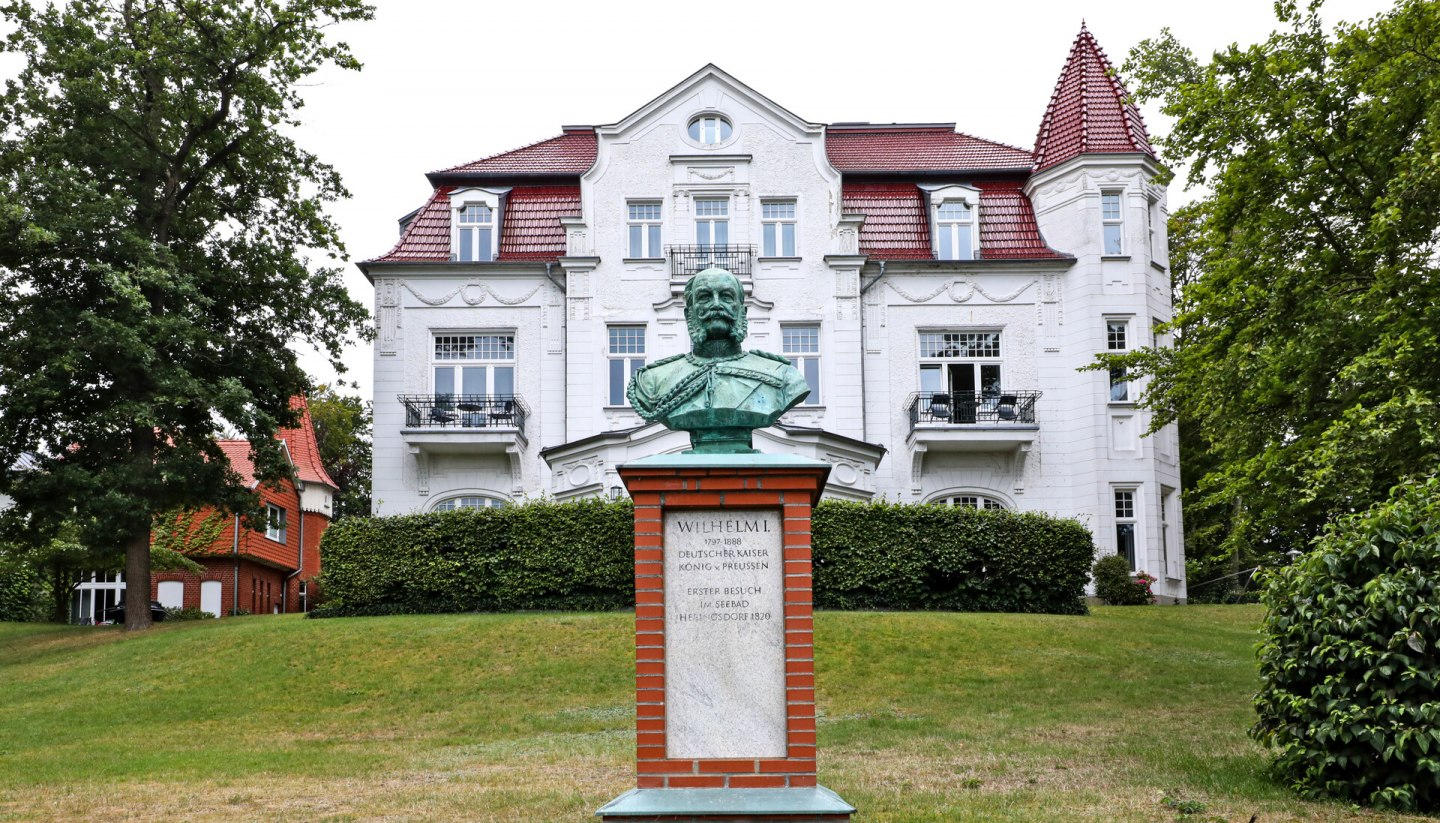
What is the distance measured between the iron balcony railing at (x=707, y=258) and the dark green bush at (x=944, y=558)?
8.88 meters

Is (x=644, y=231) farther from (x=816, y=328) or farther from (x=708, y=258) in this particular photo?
(x=816, y=328)

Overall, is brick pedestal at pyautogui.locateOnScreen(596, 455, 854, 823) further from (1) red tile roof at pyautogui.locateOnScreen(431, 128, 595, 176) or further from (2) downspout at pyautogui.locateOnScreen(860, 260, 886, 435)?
(1) red tile roof at pyautogui.locateOnScreen(431, 128, 595, 176)

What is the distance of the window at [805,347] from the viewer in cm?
3381

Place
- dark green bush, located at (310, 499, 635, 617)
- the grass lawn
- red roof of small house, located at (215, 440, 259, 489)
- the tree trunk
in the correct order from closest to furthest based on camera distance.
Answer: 1. the grass lawn
2. dark green bush, located at (310, 499, 635, 617)
3. the tree trunk
4. red roof of small house, located at (215, 440, 259, 489)

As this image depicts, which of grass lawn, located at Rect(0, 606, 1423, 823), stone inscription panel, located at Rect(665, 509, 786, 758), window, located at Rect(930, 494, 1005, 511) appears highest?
window, located at Rect(930, 494, 1005, 511)

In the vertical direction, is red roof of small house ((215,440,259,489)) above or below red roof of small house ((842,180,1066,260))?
below

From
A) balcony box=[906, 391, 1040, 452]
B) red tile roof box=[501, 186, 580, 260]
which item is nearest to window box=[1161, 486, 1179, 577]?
balcony box=[906, 391, 1040, 452]

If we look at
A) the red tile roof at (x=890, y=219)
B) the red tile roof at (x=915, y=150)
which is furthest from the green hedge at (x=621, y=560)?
the red tile roof at (x=915, y=150)

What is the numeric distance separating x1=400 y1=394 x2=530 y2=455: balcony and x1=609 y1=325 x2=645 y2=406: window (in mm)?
2150

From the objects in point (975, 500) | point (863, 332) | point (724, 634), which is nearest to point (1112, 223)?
point (863, 332)

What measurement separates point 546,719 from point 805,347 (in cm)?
1763

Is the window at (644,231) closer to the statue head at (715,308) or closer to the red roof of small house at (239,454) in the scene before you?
the red roof of small house at (239,454)

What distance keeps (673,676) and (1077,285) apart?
26.9 m

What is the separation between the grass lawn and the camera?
11898mm
